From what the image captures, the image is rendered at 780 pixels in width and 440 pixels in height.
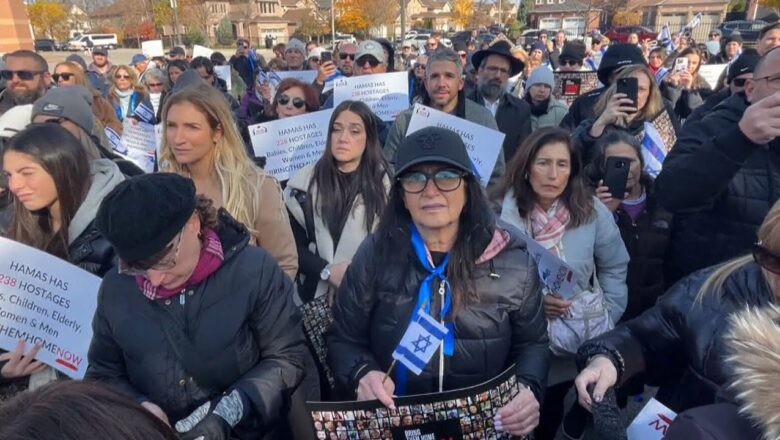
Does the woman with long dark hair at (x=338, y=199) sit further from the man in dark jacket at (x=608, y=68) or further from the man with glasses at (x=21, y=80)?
the man with glasses at (x=21, y=80)

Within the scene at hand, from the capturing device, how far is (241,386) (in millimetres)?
2082

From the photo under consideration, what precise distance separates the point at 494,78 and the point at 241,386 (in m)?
4.39

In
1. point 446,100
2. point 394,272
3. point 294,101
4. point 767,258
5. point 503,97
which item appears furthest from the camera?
point 503,97

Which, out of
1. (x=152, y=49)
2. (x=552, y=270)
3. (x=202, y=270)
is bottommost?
(x=552, y=270)

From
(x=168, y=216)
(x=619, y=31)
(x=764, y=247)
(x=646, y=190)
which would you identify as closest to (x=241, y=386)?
(x=168, y=216)

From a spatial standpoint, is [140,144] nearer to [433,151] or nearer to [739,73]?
[433,151]

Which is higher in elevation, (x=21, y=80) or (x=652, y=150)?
(x=21, y=80)

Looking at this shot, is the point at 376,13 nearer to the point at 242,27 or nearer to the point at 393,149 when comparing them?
the point at 242,27

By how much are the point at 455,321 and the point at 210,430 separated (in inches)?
38.5

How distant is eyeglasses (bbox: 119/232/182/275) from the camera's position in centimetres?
189

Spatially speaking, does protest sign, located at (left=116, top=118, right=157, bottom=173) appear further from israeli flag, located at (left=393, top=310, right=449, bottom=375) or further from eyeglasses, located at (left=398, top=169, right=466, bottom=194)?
israeli flag, located at (left=393, top=310, right=449, bottom=375)

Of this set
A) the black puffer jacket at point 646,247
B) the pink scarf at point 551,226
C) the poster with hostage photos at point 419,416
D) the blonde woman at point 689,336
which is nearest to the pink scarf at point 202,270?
the poster with hostage photos at point 419,416

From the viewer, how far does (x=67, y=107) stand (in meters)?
3.92

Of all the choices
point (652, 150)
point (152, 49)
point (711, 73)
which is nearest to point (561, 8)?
point (152, 49)
